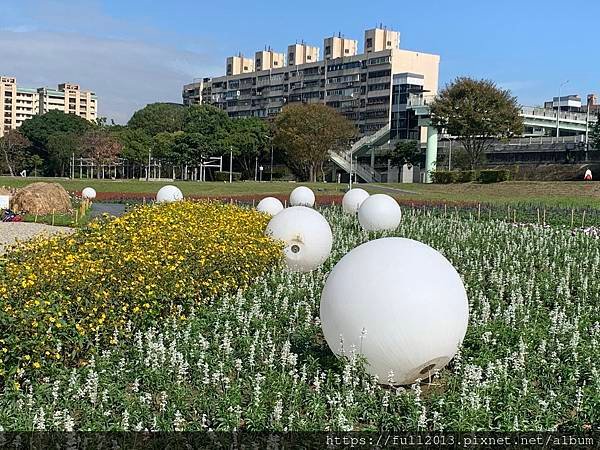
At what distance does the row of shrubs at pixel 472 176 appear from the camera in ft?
164

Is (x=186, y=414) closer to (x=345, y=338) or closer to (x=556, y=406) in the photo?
(x=345, y=338)

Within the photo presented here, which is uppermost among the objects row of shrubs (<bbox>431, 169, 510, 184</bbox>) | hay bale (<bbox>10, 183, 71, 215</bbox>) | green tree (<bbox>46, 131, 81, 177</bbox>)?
green tree (<bbox>46, 131, 81, 177</bbox>)

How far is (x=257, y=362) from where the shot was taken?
6699 millimetres

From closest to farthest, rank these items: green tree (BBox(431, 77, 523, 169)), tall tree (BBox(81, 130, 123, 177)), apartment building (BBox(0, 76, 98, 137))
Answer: green tree (BBox(431, 77, 523, 169)), tall tree (BBox(81, 130, 123, 177)), apartment building (BBox(0, 76, 98, 137))

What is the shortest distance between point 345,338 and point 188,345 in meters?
1.74

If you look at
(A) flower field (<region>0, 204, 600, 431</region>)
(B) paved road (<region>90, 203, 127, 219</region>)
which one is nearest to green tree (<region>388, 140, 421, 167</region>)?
(B) paved road (<region>90, 203, 127, 219</region>)

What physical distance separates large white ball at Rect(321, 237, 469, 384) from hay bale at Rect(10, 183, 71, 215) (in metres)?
19.4

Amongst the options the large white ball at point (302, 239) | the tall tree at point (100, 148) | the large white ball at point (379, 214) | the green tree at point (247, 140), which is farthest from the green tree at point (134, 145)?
the large white ball at point (302, 239)

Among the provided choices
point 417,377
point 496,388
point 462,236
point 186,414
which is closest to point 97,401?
point 186,414

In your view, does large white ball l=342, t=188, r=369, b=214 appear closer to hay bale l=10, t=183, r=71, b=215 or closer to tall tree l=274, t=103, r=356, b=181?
hay bale l=10, t=183, r=71, b=215

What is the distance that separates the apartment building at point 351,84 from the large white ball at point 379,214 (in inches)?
2336

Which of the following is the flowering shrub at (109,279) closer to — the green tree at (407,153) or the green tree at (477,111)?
the green tree at (477,111)

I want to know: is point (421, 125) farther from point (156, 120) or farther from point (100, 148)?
point (156, 120)

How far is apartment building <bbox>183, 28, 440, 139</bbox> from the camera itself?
8381 cm
